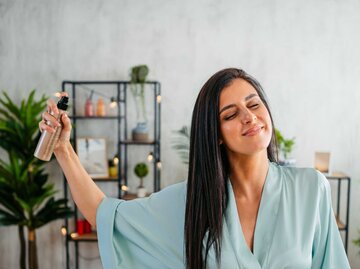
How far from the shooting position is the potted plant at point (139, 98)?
3.61 meters

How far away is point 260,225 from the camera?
1.40 metres

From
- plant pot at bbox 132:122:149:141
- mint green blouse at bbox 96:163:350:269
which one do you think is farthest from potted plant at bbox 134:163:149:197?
mint green blouse at bbox 96:163:350:269

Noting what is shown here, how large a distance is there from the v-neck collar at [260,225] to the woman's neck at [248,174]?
0.8 inches

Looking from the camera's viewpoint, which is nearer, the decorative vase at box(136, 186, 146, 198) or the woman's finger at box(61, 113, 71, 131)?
the woman's finger at box(61, 113, 71, 131)

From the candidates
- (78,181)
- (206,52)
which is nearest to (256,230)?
(78,181)

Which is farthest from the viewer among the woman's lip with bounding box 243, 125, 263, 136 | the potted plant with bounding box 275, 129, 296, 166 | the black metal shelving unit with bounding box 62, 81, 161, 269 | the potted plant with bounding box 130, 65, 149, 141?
the black metal shelving unit with bounding box 62, 81, 161, 269

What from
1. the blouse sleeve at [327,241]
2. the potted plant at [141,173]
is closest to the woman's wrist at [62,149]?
the blouse sleeve at [327,241]

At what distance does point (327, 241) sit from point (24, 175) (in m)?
2.60

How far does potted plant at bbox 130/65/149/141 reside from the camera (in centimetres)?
361

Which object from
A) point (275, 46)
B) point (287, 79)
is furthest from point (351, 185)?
point (275, 46)

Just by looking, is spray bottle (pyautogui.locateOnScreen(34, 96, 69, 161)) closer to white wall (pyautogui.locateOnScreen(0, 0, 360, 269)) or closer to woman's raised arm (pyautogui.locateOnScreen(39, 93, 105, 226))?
woman's raised arm (pyautogui.locateOnScreen(39, 93, 105, 226))

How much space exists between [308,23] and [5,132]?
243 cm

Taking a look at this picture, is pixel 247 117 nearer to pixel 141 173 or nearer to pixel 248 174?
pixel 248 174

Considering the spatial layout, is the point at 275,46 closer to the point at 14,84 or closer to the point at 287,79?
the point at 287,79
